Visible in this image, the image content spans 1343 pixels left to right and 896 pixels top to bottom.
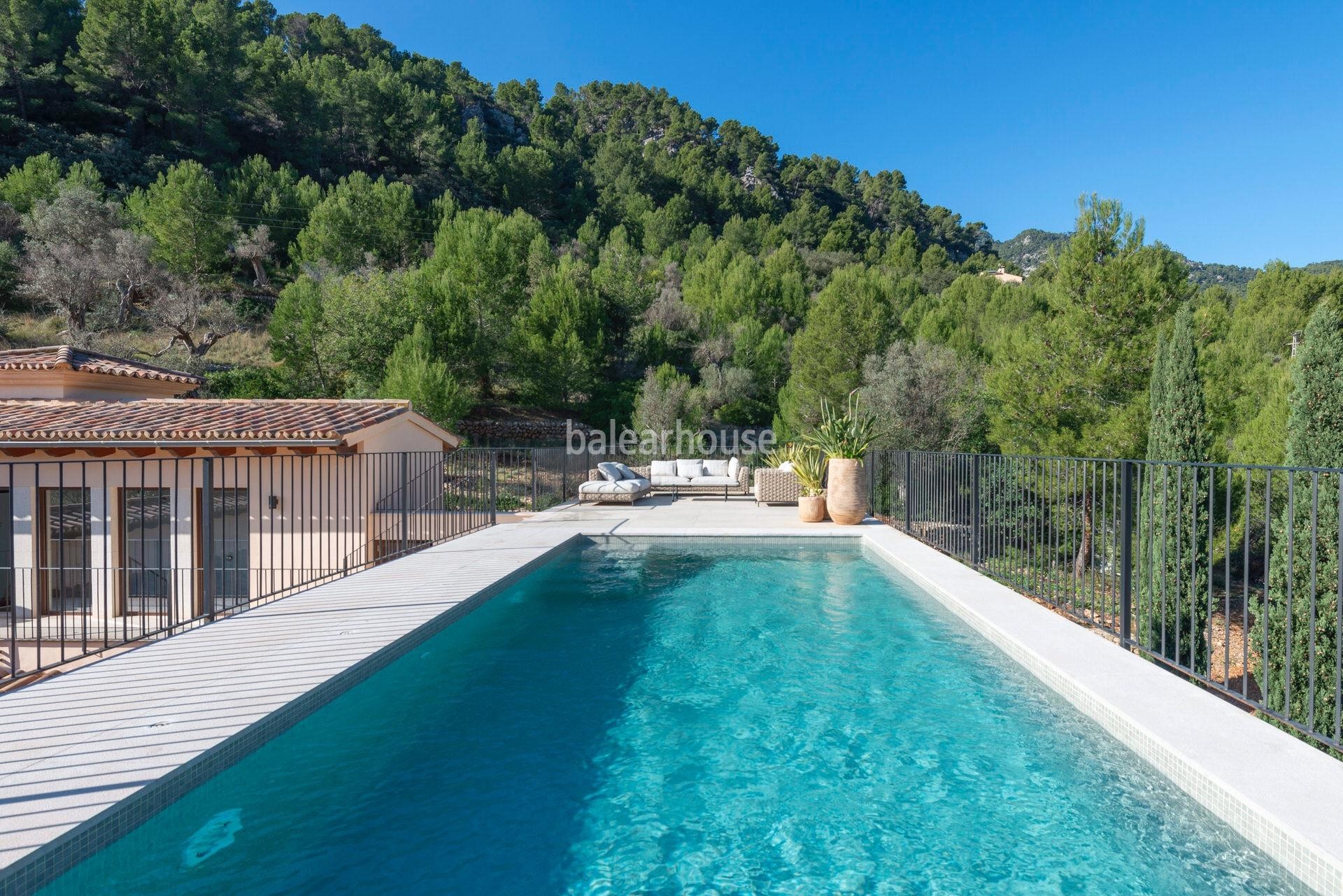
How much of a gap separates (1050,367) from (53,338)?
3141cm

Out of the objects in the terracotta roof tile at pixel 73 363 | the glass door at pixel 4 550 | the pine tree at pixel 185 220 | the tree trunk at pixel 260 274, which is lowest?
the glass door at pixel 4 550

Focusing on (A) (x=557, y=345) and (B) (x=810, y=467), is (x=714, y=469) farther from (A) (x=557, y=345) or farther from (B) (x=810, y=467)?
(A) (x=557, y=345)

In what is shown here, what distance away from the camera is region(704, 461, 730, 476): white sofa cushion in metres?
14.8

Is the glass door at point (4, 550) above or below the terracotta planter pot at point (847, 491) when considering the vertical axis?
below

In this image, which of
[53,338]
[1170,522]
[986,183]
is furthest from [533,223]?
[1170,522]

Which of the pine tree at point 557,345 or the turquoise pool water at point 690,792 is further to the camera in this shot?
the pine tree at point 557,345

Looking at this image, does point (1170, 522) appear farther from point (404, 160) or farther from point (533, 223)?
point (404, 160)

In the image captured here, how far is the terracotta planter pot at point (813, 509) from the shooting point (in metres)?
10.0

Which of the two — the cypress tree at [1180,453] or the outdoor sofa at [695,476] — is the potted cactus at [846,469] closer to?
the cypress tree at [1180,453]

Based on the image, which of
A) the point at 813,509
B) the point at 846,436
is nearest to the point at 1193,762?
the point at 846,436

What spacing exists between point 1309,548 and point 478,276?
1052 inches

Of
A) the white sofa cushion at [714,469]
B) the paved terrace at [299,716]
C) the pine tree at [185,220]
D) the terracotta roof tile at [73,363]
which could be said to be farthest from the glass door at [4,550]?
the pine tree at [185,220]

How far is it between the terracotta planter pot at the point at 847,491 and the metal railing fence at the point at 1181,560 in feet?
1.95

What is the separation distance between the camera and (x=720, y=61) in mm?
39469
